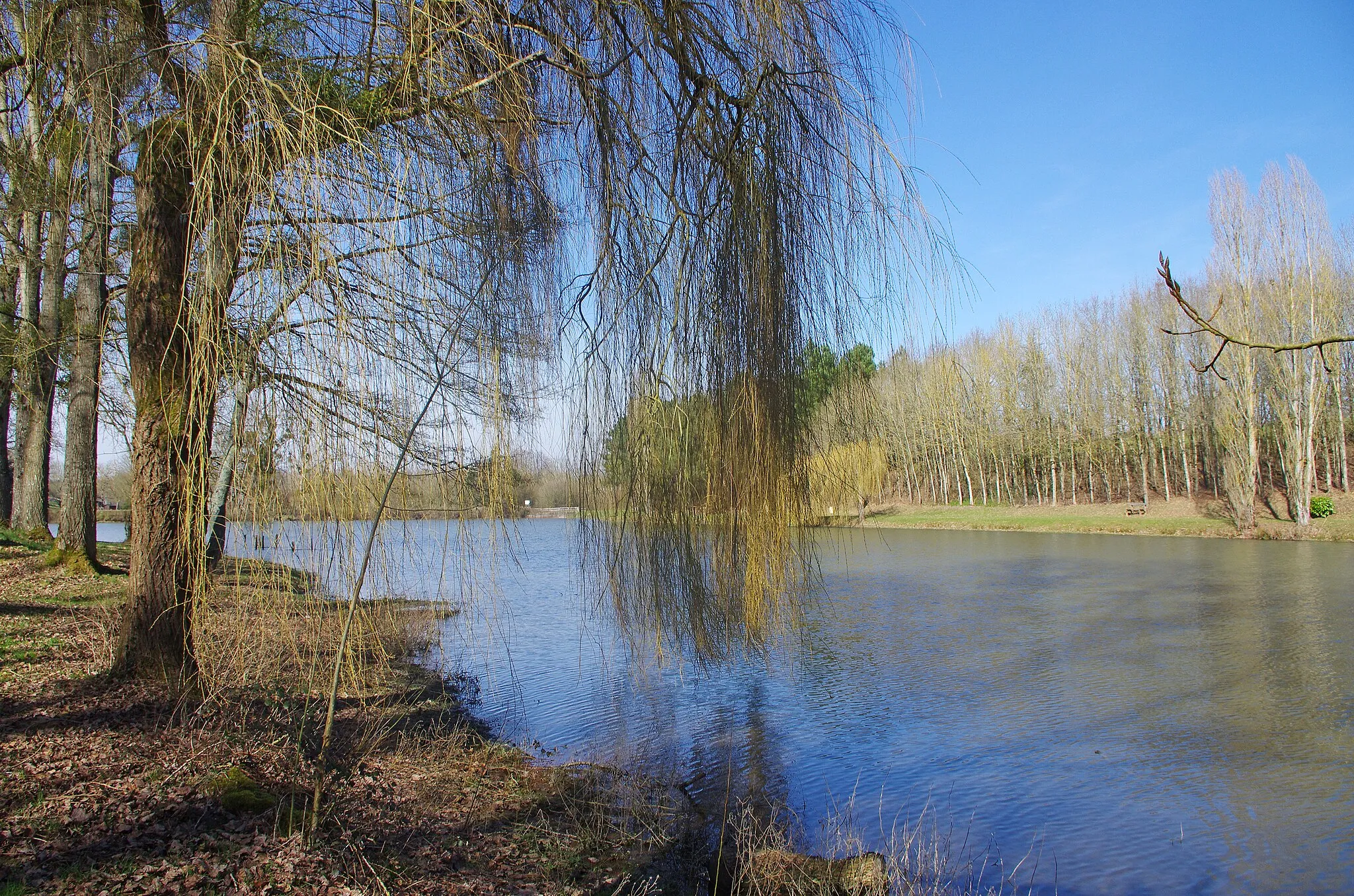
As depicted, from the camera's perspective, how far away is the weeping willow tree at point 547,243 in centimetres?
262

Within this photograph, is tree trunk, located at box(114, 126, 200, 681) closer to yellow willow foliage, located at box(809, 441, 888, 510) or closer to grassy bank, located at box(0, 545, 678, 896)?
grassy bank, located at box(0, 545, 678, 896)

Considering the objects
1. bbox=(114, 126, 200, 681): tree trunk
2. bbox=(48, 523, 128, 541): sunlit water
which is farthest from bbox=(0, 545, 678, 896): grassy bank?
bbox=(48, 523, 128, 541): sunlit water

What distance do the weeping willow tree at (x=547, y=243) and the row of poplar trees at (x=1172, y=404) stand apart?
5.82 ft

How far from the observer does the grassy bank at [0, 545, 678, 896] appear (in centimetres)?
265

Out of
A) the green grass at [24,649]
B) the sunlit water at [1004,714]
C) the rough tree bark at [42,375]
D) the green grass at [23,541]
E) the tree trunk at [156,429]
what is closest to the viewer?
the tree trunk at [156,429]

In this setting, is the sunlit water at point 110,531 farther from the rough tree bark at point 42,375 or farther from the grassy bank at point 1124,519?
the grassy bank at point 1124,519

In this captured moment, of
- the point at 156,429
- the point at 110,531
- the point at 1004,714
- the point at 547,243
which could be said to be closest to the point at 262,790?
the point at 156,429

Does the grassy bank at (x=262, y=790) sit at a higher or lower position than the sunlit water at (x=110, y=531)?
lower

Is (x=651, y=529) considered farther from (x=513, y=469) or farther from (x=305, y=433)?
(x=305, y=433)

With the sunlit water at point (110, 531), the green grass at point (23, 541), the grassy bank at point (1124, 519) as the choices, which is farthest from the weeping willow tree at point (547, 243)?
the sunlit water at point (110, 531)

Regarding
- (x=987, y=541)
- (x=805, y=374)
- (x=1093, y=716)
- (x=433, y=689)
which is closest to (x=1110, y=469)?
(x=987, y=541)

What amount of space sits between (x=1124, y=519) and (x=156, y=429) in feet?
92.0

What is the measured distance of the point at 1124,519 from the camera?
1027 inches

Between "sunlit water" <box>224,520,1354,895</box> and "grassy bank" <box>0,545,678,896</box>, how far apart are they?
0.63 m
